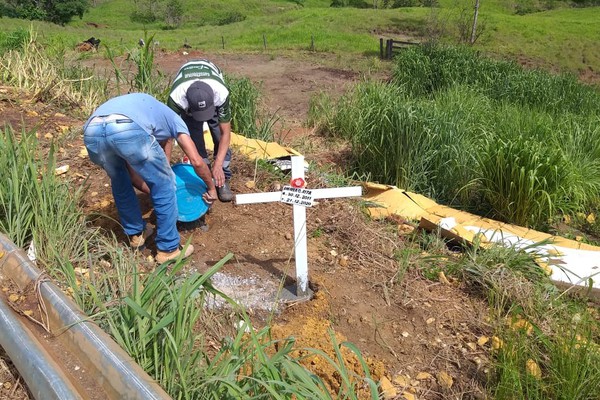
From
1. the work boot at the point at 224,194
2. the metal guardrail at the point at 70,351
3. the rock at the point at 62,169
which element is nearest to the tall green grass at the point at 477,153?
the work boot at the point at 224,194

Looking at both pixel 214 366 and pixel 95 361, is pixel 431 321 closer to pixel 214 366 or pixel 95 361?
pixel 214 366

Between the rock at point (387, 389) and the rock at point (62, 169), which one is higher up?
the rock at point (62, 169)

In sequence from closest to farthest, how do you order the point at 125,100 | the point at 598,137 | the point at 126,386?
the point at 126,386
the point at 125,100
the point at 598,137

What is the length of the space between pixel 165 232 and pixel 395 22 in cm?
2761

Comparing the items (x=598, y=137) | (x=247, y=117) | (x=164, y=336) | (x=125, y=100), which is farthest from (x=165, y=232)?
(x=598, y=137)

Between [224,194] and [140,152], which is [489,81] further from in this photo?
[140,152]

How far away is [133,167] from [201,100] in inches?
27.6

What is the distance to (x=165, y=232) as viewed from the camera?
2.69 meters

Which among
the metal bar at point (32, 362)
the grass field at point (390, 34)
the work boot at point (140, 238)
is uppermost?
the metal bar at point (32, 362)

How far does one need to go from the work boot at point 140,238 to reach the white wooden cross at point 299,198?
30.7 inches

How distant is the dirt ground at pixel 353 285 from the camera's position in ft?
7.64

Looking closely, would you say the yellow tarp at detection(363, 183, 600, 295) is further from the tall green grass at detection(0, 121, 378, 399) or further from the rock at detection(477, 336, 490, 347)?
the tall green grass at detection(0, 121, 378, 399)

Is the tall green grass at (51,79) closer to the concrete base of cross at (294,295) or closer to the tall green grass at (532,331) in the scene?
the concrete base of cross at (294,295)

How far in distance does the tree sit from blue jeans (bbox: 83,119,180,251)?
44084mm
